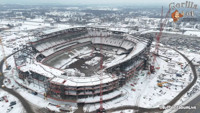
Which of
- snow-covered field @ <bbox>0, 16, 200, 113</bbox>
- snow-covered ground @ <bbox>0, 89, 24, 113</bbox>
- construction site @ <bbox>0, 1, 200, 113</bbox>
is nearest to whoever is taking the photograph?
snow-covered ground @ <bbox>0, 89, 24, 113</bbox>

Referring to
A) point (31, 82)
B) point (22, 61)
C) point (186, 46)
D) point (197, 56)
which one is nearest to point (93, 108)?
point (31, 82)

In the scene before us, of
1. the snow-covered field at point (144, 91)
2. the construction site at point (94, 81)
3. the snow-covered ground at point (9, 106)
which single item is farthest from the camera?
the snow-covered field at point (144, 91)

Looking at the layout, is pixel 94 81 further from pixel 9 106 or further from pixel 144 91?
pixel 9 106

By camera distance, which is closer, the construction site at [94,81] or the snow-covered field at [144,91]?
the construction site at [94,81]

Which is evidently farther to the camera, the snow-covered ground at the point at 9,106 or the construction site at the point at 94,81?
the construction site at the point at 94,81

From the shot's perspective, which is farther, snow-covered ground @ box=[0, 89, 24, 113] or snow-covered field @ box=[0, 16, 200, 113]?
snow-covered field @ box=[0, 16, 200, 113]

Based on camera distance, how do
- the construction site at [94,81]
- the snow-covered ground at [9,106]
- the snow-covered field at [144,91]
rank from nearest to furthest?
1. the snow-covered ground at [9,106]
2. the construction site at [94,81]
3. the snow-covered field at [144,91]

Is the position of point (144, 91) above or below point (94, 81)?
below

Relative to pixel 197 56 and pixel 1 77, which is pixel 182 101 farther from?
pixel 1 77

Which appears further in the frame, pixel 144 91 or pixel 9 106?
pixel 144 91

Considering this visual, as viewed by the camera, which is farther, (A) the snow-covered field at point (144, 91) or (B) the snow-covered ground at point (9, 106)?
(A) the snow-covered field at point (144, 91)

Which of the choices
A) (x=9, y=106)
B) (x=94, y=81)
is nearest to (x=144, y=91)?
(x=94, y=81)
